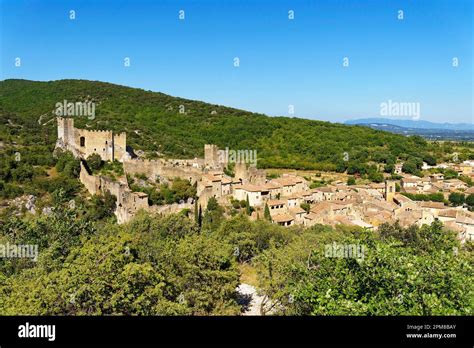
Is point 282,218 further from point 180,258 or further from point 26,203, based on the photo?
point 180,258

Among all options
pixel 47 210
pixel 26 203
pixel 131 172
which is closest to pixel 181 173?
pixel 131 172

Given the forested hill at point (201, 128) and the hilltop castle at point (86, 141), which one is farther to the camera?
the forested hill at point (201, 128)

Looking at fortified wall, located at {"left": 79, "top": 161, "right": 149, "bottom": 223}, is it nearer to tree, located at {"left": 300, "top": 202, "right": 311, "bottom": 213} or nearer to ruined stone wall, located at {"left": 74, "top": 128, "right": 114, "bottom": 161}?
ruined stone wall, located at {"left": 74, "top": 128, "right": 114, "bottom": 161}

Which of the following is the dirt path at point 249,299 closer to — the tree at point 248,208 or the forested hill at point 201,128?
the tree at point 248,208

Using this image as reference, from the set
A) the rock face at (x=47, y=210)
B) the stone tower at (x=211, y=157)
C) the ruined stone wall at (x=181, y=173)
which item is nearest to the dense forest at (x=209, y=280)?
the rock face at (x=47, y=210)

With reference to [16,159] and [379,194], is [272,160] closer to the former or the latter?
[379,194]

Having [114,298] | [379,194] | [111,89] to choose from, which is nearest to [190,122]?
[111,89]

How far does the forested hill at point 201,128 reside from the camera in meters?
51.4

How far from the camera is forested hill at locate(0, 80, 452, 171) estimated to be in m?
51.4

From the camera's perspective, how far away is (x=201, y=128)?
62750mm

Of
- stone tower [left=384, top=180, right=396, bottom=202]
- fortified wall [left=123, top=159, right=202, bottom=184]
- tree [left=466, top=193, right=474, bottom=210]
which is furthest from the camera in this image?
tree [left=466, top=193, right=474, bottom=210]

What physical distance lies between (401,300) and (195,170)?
83.4ft

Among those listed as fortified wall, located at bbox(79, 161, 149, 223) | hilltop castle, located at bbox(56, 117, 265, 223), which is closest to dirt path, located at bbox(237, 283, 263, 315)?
fortified wall, located at bbox(79, 161, 149, 223)
